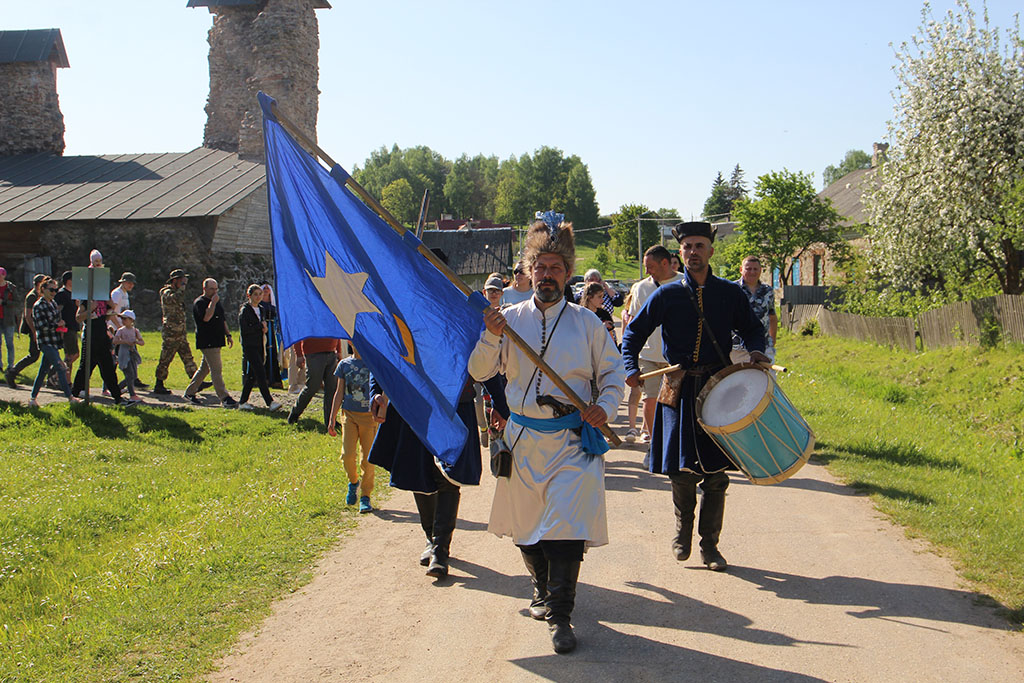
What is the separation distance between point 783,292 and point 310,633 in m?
36.7

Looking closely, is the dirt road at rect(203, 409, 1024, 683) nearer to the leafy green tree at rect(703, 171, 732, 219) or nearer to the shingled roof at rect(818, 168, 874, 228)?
the shingled roof at rect(818, 168, 874, 228)

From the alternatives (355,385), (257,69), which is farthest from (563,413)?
(257,69)

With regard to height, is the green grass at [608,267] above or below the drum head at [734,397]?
above

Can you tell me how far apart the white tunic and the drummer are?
97 cm

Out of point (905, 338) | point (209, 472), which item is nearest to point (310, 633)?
point (209, 472)

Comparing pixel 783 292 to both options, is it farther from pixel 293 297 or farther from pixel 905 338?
pixel 293 297

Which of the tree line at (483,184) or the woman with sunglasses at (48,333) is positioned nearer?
the woman with sunglasses at (48,333)

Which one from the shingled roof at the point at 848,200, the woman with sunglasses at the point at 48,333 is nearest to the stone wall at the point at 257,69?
the woman with sunglasses at the point at 48,333

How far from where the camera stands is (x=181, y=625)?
4965mm

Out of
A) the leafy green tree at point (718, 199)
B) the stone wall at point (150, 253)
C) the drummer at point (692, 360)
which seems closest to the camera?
the drummer at point (692, 360)

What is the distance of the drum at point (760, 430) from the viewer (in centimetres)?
537

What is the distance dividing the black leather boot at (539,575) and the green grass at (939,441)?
2.46 m

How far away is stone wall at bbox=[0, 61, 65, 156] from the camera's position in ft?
128

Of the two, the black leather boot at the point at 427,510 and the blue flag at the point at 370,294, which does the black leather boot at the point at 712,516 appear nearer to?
the black leather boot at the point at 427,510
